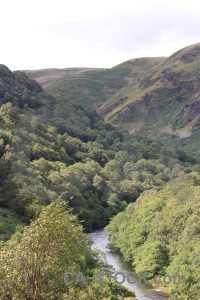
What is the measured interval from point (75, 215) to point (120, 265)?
59184mm

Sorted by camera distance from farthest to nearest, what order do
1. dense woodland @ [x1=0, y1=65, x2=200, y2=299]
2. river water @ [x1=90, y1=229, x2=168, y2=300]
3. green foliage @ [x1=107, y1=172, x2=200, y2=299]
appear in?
green foliage @ [x1=107, y1=172, x2=200, y2=299], river water @ [x1=90, y1=229, x2=168, y2=300], dense woodland @ [x1=0, y1=65, x2=200, y2=299]

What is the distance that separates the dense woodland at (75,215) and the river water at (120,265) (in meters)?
2.38

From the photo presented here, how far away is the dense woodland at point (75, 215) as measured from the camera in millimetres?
Result: 31406

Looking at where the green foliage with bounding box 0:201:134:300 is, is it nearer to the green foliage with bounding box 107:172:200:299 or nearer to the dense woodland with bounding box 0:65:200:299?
the dense woodland with bounding box 0:65:200:299

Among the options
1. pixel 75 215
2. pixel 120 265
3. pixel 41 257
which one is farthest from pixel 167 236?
pixel 41 257

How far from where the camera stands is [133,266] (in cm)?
9181

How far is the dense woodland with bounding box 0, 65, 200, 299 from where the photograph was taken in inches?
1236

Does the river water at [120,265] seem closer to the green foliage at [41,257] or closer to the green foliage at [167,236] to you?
the green foliage at [167,236]

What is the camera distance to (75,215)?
35.1 meters

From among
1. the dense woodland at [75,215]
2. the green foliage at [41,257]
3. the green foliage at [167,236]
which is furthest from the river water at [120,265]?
the green foliage at [41,257]

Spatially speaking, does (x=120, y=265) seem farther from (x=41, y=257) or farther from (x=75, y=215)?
(x=41, y=257)

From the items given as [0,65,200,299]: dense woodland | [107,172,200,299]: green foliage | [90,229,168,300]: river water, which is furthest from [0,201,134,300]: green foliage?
[90,229,168,300]: river water

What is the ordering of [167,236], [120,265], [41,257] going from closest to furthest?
[41,257]
[120,265]
[167,236]

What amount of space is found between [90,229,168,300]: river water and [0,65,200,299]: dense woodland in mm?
2382
